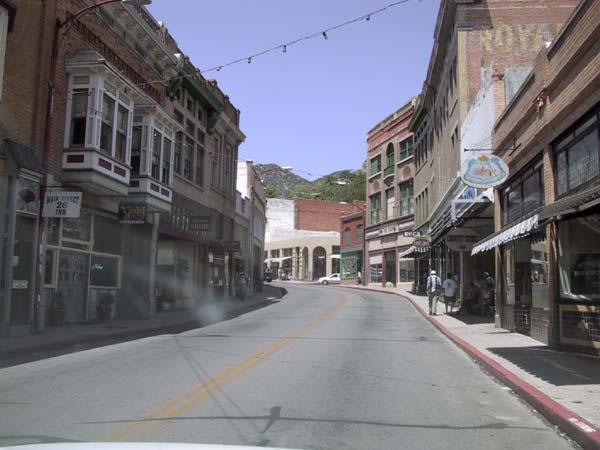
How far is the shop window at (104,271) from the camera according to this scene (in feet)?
61.9

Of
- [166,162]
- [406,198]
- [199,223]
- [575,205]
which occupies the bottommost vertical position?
[575,205]

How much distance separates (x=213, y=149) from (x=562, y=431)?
25.6 meters

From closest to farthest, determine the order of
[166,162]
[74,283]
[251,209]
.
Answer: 1. [74,283]
2. [166,162]
3. [251,209]

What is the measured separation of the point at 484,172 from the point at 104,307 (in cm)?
1208

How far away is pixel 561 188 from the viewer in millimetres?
12461

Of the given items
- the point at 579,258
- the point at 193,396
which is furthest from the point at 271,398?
the point at 579,258

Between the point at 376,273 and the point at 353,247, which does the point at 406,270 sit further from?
the point at 353,247

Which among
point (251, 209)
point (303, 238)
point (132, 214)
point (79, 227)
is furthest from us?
point (303, 238)

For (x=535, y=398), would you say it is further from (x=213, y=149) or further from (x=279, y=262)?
(x=279, y=262)

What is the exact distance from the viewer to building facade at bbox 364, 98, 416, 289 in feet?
156

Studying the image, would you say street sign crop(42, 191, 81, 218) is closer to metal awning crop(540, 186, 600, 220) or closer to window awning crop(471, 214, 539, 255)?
window awning crop(471, 214, 539, 255)

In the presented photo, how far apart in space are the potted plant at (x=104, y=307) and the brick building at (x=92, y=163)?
68mm

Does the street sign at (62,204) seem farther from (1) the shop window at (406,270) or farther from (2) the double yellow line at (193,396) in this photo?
(1) the shop window at (406,270)

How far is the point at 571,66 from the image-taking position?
11.7m
